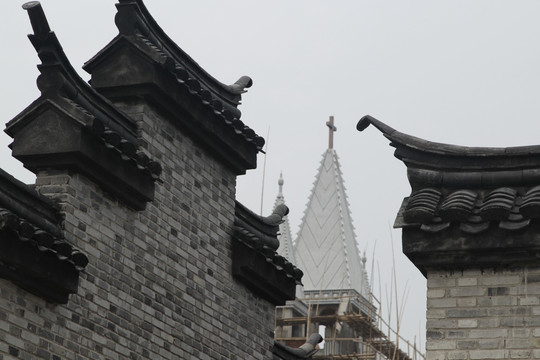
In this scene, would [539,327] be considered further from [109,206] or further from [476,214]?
[109,206]

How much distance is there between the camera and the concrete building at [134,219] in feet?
30.0

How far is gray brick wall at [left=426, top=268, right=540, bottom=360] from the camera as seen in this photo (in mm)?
9109

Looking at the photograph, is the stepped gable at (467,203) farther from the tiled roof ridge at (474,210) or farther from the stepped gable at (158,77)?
the stepped gable at (158,77)

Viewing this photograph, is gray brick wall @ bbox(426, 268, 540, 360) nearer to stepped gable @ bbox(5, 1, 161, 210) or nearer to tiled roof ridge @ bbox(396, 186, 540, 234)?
tiled roof ridge @ bbox(396, 186, 540, 234)

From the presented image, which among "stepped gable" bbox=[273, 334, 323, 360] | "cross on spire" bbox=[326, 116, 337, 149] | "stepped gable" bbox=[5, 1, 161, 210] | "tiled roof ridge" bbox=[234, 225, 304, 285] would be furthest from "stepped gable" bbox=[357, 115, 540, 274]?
"cross on spire" bbox=[326, 116, 337, 149]

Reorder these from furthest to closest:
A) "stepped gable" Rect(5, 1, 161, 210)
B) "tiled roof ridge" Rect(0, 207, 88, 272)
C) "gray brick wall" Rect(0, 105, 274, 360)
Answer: "stepped gable" Rect(5, 1, 161, 210) < "gray brick wall" Rect(0, 105, 274, 360) < "tiled roof ridge" Rect(0, 207, 88, 272)

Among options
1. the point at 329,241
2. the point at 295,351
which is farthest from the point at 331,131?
the point at 295,351

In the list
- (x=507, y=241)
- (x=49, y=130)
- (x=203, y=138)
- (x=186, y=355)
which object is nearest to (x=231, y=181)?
(x=203, y=138)

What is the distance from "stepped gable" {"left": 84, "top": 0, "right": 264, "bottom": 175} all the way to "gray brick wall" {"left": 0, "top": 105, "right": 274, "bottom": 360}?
0.17 m

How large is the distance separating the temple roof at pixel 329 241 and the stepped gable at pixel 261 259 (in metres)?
31.5

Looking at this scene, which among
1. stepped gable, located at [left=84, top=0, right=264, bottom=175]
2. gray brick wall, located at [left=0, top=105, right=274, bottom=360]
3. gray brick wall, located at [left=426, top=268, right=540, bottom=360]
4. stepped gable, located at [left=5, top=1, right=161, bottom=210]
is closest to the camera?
gray brick wall, located at [left=426, top=268, right=540, bottom=360]

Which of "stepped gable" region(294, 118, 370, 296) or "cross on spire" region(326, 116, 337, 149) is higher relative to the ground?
"cross on spire" region(326, 116, 337, 149)

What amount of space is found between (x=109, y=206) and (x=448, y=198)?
9.83ft

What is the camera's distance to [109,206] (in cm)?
1030
